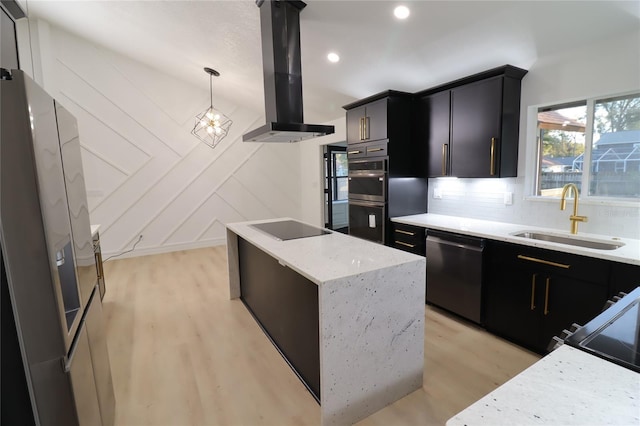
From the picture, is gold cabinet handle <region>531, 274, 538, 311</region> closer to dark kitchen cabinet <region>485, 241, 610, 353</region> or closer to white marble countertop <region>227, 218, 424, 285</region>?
dark kitchen cabinet <region>485, 241, 610, 353</region>

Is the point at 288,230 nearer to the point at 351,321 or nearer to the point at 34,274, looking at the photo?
the point at 351,321

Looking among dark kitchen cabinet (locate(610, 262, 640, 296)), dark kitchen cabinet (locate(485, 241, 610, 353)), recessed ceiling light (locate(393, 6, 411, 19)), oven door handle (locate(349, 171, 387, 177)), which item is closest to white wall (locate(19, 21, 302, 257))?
oven door handle (locate(349, 171, 387, 177))

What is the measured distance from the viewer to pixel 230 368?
2303mm

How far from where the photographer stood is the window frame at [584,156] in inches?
92.9

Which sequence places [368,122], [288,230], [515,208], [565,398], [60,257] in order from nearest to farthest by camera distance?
[565,398]
[60,257]
[288,230]
[515,208]
[368,122]

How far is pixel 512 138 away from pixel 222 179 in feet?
16.1

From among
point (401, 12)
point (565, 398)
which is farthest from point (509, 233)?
point (565, 398)

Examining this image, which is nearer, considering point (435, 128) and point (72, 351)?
point (72, 351)

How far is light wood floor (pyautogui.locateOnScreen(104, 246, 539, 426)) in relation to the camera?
1858 millimetres

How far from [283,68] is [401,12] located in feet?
3.53

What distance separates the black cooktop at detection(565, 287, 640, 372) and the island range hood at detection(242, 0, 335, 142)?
216 centimetres

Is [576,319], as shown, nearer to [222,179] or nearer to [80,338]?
[80,338]

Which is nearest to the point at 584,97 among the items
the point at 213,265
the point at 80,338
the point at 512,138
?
the point at 512,138

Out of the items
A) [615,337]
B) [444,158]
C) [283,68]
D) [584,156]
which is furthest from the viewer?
[444,158]
